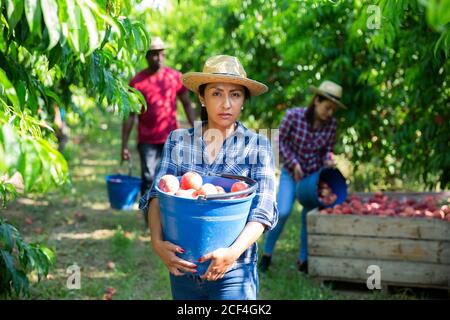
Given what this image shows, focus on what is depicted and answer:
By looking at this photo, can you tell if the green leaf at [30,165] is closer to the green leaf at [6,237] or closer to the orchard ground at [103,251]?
the green leaf at [6,237]

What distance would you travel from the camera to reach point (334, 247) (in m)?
4.32

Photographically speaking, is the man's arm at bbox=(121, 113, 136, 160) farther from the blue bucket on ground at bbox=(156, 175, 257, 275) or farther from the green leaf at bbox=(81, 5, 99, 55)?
the green leaf at bbox=(81, 5, 99, 55)

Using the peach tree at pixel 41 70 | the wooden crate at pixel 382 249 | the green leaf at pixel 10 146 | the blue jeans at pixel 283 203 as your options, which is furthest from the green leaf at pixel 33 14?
the blue jeans at pixel 283 203

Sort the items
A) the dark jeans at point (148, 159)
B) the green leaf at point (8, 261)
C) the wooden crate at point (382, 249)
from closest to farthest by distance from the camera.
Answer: the green leaf at point (8, 261)
the wooden crate at point (382, 249)
the dark jeans at point (148, 159)

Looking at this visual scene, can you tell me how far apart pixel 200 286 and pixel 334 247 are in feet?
7.64

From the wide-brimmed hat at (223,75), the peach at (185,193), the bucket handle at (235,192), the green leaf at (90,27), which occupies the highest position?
the green leaf at (90,27)

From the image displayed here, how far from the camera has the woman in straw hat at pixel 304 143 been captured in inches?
179

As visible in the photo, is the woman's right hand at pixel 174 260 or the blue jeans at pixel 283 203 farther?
the blue jeans at pixel 283 203

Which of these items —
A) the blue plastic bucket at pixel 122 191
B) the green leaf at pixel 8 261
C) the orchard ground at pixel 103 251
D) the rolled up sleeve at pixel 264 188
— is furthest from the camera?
the blue plastic bucket at pixel 122 191

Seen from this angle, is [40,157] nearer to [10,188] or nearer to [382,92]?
[10,188]

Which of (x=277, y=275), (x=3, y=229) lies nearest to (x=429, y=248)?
(x=277, y=275)

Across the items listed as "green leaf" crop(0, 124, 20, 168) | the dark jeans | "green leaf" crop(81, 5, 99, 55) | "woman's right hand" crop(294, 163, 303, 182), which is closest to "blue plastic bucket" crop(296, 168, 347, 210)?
"woman's right hand" crop(294, 163, 303, 182)

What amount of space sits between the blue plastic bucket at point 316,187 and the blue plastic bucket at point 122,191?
1.85m

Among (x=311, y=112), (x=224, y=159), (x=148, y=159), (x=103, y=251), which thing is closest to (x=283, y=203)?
(x=311, y=112)
